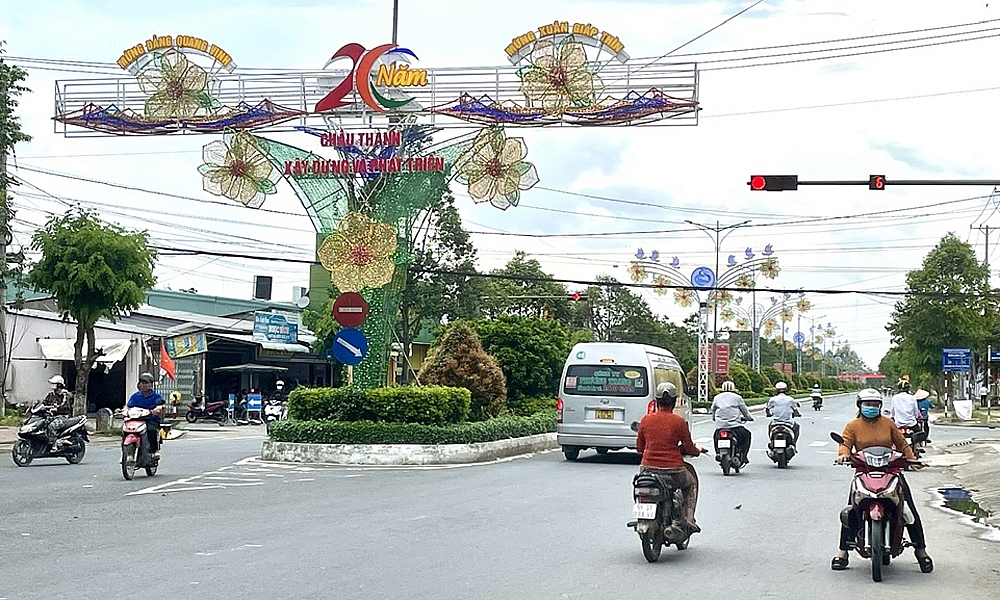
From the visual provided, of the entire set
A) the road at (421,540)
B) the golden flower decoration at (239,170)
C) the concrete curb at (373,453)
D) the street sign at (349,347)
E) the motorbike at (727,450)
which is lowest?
the road at (421,540)

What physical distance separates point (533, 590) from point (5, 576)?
4.09 meters

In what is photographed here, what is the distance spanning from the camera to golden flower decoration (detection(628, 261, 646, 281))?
179 ft

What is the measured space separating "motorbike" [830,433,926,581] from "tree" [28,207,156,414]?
24906 mm

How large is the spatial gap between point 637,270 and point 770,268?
6.67m

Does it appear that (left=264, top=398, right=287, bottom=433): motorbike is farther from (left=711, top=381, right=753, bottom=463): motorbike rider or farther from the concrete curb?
(left=711, top=381, right=753, bottom=463): motorbike rider

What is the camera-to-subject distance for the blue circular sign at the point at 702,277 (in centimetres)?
5512

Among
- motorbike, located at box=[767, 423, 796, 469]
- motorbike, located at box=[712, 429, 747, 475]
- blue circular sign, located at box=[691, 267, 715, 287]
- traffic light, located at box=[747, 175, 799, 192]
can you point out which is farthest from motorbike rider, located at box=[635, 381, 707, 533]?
blue circular sign, located at box=[691, 267, 715, 287]

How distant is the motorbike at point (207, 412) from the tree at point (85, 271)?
10.7 m

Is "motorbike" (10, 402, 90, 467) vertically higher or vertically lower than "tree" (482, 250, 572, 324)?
lower

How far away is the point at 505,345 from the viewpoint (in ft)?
99.6

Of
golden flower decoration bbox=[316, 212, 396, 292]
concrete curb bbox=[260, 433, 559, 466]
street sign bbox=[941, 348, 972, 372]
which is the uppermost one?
golden flower decoration bbox=[316, 212, 396, 292]

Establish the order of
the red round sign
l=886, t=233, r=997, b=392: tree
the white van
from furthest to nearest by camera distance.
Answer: l=886, t=233, r=997, b=392: tree → the red round sign → the white van

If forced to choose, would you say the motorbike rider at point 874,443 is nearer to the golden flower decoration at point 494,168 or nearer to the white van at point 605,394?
the white van at point 605,394

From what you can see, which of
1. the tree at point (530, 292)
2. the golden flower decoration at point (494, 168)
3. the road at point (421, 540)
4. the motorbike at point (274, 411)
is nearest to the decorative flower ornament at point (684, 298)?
the tree at point (530, 292)
